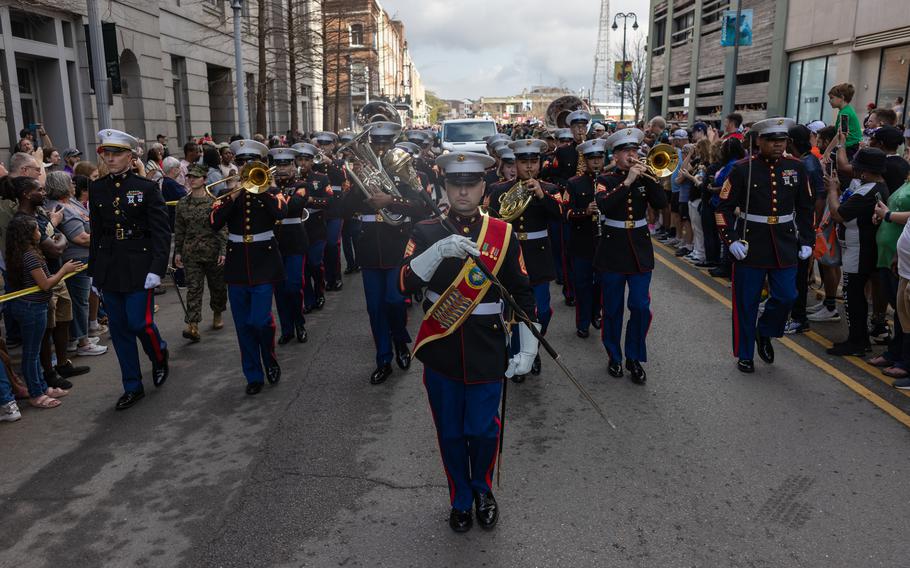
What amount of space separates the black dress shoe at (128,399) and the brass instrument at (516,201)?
3432mm

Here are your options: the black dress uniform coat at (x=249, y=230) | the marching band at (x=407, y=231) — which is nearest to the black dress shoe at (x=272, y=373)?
the marching band at (x=407, y=231)

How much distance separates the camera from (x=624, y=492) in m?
4.31

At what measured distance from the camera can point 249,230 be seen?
629 centimetres

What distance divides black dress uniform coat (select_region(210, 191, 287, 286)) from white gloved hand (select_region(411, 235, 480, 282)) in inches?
115

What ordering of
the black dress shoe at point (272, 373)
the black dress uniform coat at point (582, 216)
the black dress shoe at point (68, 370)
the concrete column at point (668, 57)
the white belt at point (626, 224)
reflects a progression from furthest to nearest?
1. the concrete column at point (668, 57)
2. the black dress uniform coat at point (582, 216)
3. the black dress shoe at point (68, 370)
4. the black dress shoe at point (272, 373)
5. the white belt at point (626, 224)

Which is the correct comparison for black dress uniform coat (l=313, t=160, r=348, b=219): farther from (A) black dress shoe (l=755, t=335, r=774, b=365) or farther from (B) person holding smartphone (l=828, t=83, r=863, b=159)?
(B) person holding smartphone (l=828, t=83, r=863, b=159)

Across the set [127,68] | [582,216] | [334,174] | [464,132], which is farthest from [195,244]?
[464,132]

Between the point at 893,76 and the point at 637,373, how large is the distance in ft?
59.7

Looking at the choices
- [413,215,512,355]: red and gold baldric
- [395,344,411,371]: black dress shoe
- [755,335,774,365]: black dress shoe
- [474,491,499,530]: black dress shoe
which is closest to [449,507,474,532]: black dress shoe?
[474,491,499,530]: black dress shoe

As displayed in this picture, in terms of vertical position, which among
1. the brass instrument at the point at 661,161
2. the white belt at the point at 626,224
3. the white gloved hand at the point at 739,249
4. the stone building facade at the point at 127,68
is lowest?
the white gloved hand at the point at 739,249

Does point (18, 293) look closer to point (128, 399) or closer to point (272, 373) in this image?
point (128, 399)

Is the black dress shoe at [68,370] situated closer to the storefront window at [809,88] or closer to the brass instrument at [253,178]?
the brass instrument at [253,178]

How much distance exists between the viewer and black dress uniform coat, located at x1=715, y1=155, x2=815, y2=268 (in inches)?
245

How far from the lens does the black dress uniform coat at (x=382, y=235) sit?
21.1 ft
